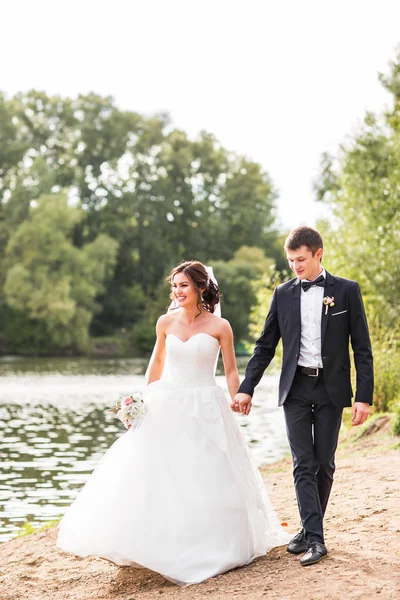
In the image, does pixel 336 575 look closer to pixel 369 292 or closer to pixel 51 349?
pixel 369 292

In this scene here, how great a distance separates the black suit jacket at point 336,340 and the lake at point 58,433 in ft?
4.99

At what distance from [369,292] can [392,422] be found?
554 cm

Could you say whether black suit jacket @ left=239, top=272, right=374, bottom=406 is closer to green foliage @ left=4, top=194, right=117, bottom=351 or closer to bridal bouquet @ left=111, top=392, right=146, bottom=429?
bridal bouquet @ left=111, top=392, right=146, bottom=429

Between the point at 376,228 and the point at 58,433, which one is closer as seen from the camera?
the point at 376,228

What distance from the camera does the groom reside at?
5.88 m

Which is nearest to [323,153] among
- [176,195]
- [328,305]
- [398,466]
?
[398,466]

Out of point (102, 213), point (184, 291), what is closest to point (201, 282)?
point (184, 291)

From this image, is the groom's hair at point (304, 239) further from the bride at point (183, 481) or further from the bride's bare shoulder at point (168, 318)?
the bride's bare shoulder at point (168, 318)

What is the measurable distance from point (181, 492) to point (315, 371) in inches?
45.5

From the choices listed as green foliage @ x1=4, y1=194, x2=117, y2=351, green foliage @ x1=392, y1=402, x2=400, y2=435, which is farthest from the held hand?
green foliage @ x1=4, y1=194, x2=117, y2=351

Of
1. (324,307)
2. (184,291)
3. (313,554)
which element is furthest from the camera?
(184,291)

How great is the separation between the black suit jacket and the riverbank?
39.4 inches

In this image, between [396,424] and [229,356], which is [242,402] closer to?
[229,356]

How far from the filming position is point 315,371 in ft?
19.4
